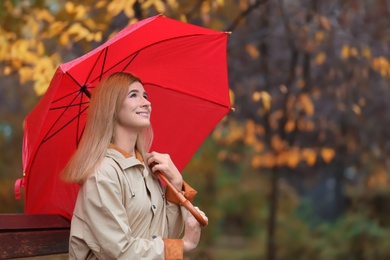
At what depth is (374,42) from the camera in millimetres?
11203

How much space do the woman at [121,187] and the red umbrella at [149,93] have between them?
0.87 feet

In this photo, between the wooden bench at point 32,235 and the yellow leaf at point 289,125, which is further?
the yellow leaf at point 289,125

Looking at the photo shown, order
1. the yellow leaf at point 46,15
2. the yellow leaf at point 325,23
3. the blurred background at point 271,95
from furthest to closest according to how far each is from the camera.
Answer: the yellow leaf at point 325,23 < the yellow leaf at point 46,15 < the blurred background at point 271,95

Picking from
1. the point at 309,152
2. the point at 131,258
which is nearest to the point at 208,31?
the point at 131,258

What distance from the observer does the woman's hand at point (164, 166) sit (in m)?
4.64

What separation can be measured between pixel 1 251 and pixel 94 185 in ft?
2.26

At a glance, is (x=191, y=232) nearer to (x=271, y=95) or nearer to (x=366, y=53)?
(x=366, y=53)

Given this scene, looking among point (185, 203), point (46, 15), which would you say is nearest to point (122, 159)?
point (185, 203)

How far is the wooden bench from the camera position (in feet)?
15.3

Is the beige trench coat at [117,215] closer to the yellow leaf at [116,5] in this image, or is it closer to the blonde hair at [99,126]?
the blonde hair at [99,126]

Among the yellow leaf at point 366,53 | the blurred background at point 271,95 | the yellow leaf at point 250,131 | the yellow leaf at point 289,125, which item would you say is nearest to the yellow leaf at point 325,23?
the blurred background at point 271,95

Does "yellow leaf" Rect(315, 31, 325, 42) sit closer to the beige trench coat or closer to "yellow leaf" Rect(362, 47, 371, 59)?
"yellow leaf" Rect(362, 47, 371, 59)

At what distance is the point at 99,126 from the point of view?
4.45m

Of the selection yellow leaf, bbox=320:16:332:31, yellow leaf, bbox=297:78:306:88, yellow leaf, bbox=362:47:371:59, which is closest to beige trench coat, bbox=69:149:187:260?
yellow leaf, bbox=320:16:332:31
